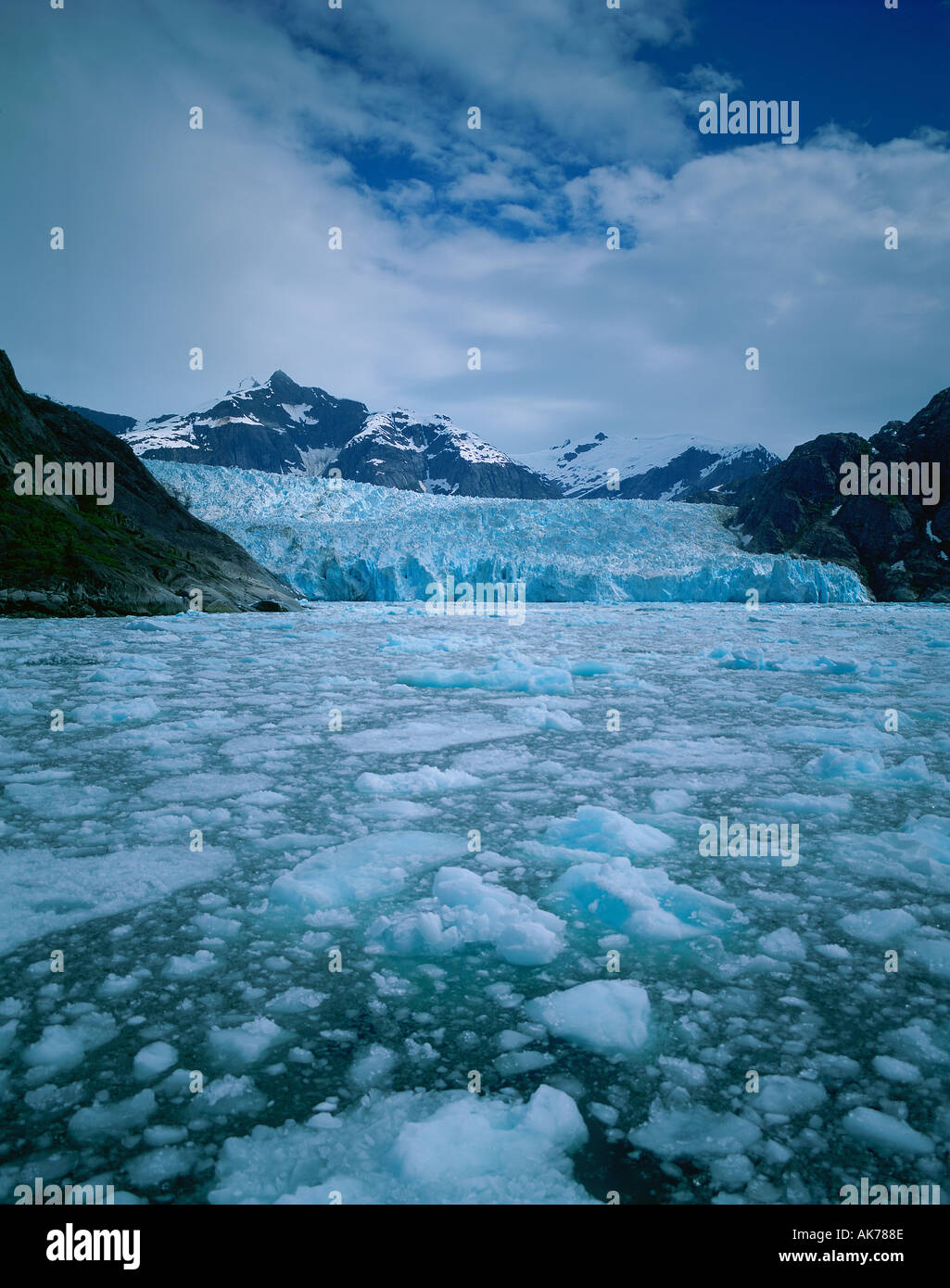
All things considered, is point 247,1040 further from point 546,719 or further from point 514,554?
point 514,554

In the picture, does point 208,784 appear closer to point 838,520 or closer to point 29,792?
point 29,792

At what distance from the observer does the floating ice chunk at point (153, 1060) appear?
1.60 m

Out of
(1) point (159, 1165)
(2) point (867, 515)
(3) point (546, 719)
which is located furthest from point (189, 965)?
(2) point (867, 515)

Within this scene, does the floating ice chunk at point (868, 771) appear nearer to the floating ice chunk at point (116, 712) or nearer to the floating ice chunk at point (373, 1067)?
the floating ice chunk at point (373, 1067)

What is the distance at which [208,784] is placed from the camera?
390 cm

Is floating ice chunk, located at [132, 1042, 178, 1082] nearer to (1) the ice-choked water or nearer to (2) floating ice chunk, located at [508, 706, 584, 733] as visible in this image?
(2) floating ice chunk, located at [508, 706, 584, 733]

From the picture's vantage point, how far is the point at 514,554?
36.1m

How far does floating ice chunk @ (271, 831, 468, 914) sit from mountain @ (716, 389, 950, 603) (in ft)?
147

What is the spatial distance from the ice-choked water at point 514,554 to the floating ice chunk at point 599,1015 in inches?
1323

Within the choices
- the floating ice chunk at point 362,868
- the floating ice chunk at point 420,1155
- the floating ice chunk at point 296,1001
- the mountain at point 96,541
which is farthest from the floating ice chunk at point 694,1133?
the mountain at point 96,541

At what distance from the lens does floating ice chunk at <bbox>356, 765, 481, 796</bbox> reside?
3.83 m
